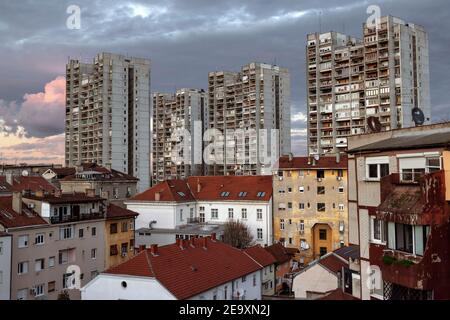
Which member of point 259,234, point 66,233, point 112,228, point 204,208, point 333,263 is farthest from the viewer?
point 204,208

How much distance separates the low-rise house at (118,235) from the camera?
45.8 metres

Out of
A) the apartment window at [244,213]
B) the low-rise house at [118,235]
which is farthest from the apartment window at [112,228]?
the apartment window at [244,213]

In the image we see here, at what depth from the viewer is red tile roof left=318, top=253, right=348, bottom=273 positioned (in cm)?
2922

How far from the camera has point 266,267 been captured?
38.8 m

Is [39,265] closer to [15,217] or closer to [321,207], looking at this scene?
[15,217]

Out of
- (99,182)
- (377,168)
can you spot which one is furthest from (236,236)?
(377,168)

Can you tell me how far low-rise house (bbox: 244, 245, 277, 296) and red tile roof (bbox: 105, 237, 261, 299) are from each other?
258 centimetres

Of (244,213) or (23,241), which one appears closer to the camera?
(23,241)

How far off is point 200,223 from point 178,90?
74.4 meters

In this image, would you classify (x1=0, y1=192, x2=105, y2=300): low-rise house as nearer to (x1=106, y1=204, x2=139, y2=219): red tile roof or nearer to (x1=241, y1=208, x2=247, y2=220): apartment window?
(x1=106, y1=204, x2=139, y2=219): red tile roof

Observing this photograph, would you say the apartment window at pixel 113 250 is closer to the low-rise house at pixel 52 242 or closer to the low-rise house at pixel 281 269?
the low-rise house at pixel 52 242

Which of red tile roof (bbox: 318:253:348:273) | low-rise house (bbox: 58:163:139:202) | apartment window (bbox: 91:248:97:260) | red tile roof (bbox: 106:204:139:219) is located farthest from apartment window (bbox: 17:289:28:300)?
low-rise house (bbox: 58:163:139:202)

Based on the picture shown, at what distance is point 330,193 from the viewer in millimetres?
57281

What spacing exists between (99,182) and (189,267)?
145ft
